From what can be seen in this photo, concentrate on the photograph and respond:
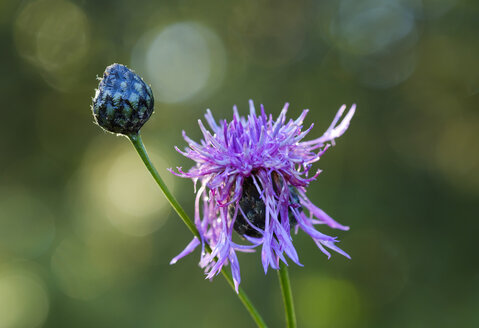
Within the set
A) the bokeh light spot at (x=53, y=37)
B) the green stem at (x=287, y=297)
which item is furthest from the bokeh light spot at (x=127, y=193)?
the green stem at (x=287, y=297)

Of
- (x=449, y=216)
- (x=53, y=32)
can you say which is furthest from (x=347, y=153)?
(x=53, y=32)

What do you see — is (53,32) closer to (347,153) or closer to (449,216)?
(347,153)

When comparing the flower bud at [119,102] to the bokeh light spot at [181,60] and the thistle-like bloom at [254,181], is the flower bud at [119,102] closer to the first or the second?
the thistle-like bloom at [254,181]

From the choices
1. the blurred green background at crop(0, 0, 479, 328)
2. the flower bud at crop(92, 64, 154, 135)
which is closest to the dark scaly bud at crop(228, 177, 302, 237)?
the flower bud at crop(92, 64, 154, 135)

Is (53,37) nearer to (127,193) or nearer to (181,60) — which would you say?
(181,60)

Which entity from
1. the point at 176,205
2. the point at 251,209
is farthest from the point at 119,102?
the point at 251,209

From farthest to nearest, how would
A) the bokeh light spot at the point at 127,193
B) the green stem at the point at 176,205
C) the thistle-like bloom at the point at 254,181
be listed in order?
the bokeh light spot at the point at 127,193, the thistle-like bloom at the point at 254,181, the green stem at the point at 176,205
